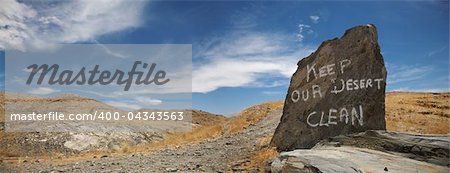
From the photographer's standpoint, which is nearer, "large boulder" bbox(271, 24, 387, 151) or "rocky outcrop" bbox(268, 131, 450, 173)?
"rocky outcrop" bbox(268, 131, 450, 173)

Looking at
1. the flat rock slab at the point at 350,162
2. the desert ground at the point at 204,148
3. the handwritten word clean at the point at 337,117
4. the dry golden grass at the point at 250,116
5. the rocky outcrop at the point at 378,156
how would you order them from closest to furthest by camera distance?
the flat rock slab at the point at 350,162
the rocky outcrop at the point at 378,156
the handwritten word clean at the point at 337,117
the desert ground at the point at 204,148
the dry golden grass at the point at 250,116

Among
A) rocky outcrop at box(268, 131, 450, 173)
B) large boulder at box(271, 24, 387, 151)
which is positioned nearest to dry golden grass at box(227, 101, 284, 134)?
large boulder at box(271, 24, 387, 151)

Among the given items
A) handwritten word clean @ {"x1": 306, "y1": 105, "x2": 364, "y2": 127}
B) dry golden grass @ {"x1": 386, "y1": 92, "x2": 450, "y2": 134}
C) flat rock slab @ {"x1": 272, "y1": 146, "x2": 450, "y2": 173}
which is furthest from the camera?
dry golden grass @ {"x1": 386, "y1": 92, "x2": 450, "y2": 134}

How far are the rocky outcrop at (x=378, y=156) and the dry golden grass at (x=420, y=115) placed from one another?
1125cm

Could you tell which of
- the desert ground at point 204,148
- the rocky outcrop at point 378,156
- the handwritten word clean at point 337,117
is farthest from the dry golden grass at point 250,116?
the rocky outcrop at point 378,156

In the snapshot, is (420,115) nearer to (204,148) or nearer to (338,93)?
(204,148)

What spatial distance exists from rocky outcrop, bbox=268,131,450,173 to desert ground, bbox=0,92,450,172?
157 inches

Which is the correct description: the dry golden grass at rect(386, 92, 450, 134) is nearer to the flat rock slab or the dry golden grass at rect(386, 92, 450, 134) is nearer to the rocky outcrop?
the rocky outcrop

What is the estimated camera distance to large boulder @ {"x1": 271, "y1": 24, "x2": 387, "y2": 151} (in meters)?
12.9

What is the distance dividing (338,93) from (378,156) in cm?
441

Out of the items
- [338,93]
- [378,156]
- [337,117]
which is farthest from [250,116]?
[378,156]

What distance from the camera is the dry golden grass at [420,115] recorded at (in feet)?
71.4

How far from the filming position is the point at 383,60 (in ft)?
43.8

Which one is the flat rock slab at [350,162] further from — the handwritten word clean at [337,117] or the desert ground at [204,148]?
the desert ground at [204,148]
